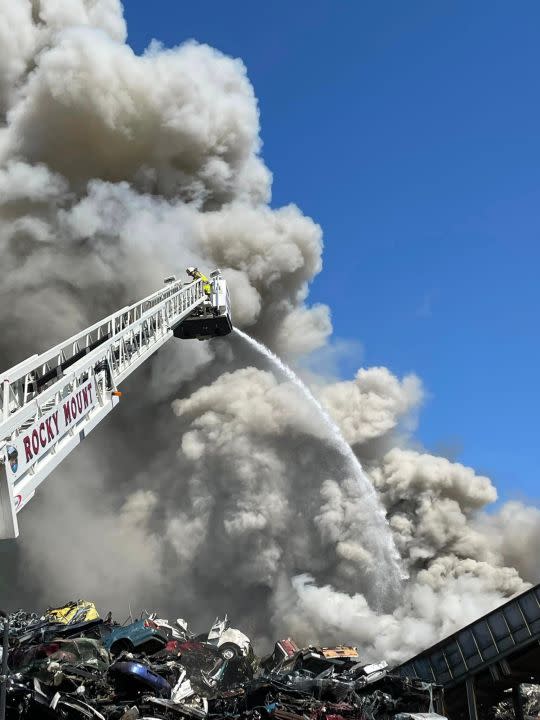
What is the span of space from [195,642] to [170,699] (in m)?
8.20

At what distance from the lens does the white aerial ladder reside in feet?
31.4

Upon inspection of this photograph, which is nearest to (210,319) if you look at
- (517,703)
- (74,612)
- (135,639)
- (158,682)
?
(135,639)

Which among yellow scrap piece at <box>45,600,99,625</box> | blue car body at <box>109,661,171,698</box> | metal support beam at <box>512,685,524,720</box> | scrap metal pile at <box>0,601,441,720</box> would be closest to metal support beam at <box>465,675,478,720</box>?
scrap metal pile at <box>0,601,441,720</box>

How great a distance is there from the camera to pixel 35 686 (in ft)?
47.9

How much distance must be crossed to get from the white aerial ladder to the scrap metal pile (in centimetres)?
670

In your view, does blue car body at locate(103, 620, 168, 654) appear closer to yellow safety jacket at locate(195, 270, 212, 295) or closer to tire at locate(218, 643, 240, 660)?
tire at locate(218, 643, 240, 660)

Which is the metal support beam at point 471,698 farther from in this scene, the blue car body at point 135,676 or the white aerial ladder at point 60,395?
the white aerial ladder at point 60,395

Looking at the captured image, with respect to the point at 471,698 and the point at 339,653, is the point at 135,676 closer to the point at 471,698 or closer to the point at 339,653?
the point at 339,653

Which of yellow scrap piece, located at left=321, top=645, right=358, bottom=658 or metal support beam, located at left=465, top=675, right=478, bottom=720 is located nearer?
metal support beam, located at left=465, top=675, right=478, bottom=720

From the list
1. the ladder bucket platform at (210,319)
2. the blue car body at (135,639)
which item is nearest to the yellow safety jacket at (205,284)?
the ladder bucket platform at (210,319)

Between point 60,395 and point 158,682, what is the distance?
8798 mm

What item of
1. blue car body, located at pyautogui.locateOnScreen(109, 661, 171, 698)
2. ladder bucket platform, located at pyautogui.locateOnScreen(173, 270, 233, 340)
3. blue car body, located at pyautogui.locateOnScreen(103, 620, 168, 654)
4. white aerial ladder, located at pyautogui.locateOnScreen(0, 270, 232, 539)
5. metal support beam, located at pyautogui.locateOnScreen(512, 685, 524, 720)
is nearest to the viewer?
white aerial ladder, located at pyautogui.locateOnScreen(0, 270, 232, 539)

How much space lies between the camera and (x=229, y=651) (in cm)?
2472

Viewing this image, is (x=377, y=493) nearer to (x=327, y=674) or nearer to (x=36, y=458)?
(x=327, y=674)
